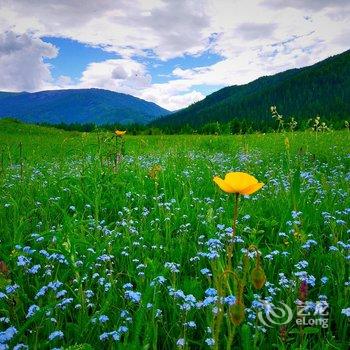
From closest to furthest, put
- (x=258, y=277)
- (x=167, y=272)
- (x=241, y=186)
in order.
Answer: (x=258, y=277) < (x=241, y=186) < (x=167, y=272)

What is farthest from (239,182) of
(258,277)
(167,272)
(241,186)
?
(167,272)

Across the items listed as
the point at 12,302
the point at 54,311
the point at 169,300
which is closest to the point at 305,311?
the point at 169,300

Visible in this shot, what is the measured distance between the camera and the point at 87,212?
5.09 m

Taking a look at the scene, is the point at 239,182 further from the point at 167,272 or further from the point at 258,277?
the point at 167,272

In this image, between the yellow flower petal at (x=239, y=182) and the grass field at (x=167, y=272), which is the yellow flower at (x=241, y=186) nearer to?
the yellow flower petal at (x=239, y=182)

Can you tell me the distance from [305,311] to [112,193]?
342 cm

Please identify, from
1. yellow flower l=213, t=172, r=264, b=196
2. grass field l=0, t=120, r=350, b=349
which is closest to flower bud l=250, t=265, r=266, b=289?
grass field l=0, t=120, r=350, b=349

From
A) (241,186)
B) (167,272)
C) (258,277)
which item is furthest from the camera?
(167,272)

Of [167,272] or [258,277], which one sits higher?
[258,277]

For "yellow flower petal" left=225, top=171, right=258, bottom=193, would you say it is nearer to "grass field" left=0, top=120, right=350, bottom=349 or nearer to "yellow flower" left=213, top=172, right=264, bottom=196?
"yellow flower" left=213, top=172, right=264, bottom=196

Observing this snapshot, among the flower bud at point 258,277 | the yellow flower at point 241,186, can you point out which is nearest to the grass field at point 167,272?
the flower bud at point 258,277

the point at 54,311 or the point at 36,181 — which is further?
the point at 36,181

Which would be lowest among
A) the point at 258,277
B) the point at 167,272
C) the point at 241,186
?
the point at 167,272

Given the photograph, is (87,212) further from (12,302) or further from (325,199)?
(325,199)
